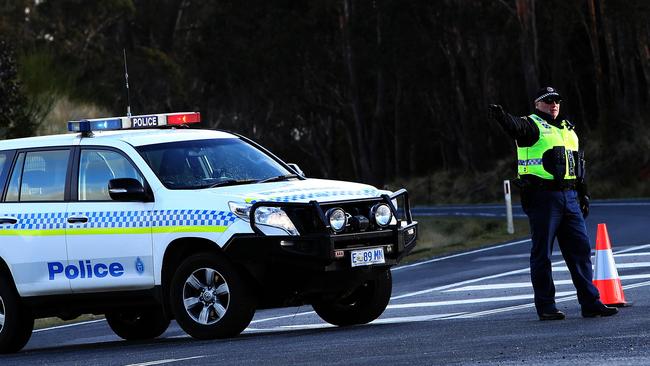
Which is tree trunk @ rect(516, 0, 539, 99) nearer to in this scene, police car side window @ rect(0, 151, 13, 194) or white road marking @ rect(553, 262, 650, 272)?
white road marking @ rect(553, 262, 650, 272)

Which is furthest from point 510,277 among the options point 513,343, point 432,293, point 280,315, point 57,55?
point 57,55

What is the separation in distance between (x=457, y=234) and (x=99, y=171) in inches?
909

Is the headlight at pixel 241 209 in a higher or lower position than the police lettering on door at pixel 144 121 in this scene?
lower

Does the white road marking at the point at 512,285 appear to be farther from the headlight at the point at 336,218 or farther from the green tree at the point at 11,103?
the green tree at the point at 11,103

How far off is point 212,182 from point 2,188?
1979 millimetres

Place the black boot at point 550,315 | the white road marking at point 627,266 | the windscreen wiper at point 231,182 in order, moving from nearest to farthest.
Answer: the black boot at point 550,315
the windscreen wiper at point 231,182
the white road marking at point 627,266

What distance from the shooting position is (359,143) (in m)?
59.8

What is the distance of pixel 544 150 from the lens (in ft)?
36.9

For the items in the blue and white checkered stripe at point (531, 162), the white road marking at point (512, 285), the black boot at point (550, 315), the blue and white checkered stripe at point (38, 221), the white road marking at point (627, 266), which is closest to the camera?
the black boot at point (550, 315)

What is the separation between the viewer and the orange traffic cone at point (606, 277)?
480 inches

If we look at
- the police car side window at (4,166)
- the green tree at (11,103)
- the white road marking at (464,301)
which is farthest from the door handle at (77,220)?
the green tree at (11,103)

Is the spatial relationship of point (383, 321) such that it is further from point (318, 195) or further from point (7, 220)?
point (7, 220)

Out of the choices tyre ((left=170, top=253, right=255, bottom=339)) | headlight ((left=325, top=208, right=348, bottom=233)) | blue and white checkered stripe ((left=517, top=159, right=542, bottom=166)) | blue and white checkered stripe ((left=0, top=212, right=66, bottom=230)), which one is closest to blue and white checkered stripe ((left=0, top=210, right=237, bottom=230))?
blue and white checkered stripe ((left=0, top=212, right=66, bottom=230))

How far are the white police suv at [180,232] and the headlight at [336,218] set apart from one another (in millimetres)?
11
